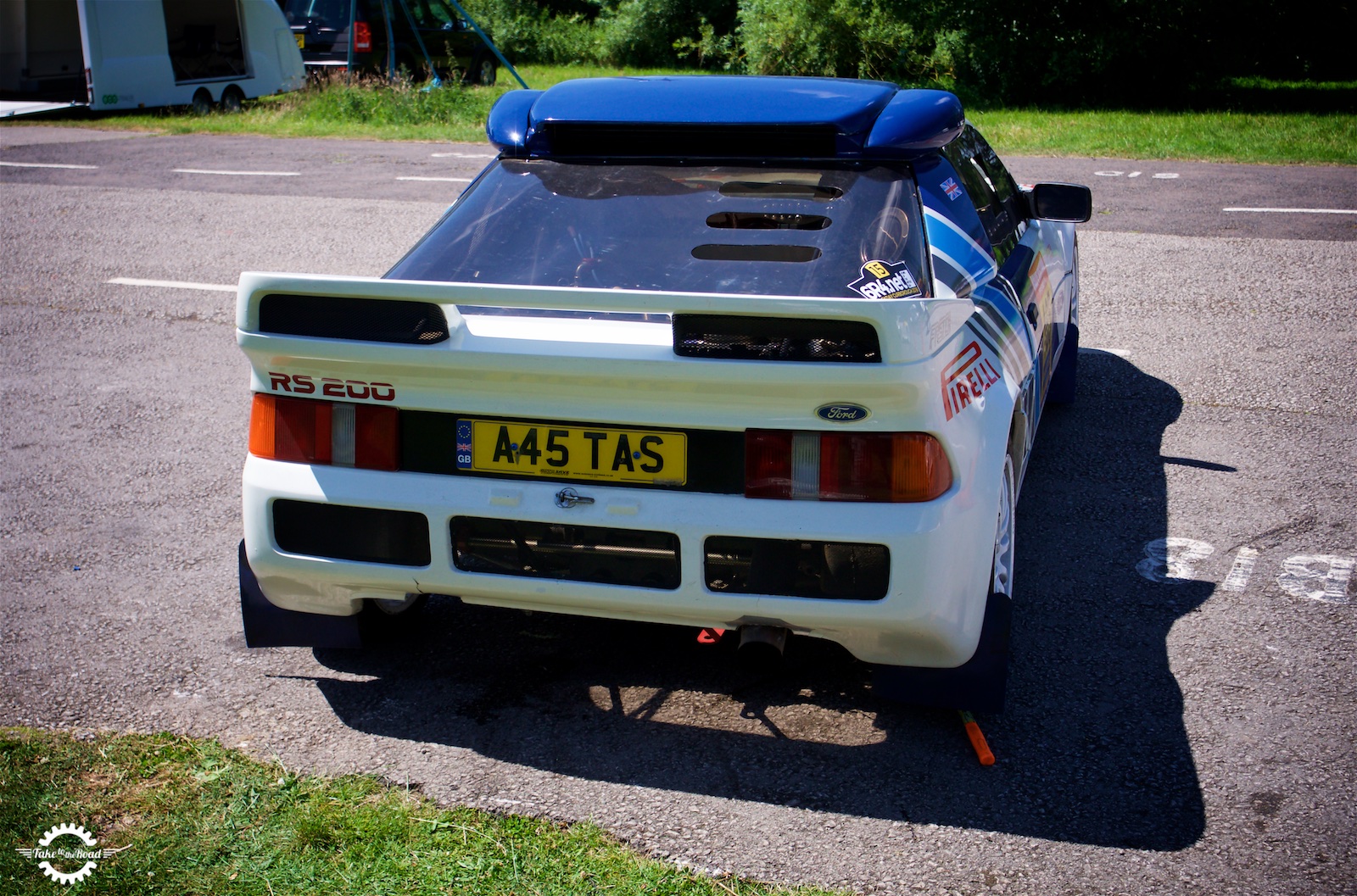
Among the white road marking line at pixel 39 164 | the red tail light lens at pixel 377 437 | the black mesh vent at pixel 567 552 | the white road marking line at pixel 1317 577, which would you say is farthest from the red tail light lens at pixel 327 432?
the white road marking line at pixel 39 164

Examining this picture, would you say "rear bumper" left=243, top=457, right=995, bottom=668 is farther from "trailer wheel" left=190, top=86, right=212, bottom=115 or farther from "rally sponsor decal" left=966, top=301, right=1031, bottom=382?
"trailer wheel" left=190, top=86, right=212, bottom=115

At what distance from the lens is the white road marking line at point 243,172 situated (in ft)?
40.2

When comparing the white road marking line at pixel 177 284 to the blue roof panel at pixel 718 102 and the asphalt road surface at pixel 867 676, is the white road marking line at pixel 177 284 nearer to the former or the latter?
A: the asphalt road surface at pixel 867 676

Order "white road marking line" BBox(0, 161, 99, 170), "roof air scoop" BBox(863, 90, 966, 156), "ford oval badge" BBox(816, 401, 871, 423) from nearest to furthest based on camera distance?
"ford oval badge" BBox(816, 401, 871, 423) < "roof air scoop" BBox(863, 90, 966, 156) < "white road marking line" BBox(0, 161, 99, 170)

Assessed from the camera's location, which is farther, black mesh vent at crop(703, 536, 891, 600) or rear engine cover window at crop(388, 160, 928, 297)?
rear engine cover window at crop(388, 160, 928, 297)

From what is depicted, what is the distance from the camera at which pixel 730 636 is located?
3.50 m

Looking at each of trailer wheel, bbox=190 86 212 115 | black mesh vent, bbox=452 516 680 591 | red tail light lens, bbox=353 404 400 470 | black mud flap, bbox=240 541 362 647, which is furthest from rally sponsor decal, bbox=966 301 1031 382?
trailer wheel, bbox=190 86 212 115

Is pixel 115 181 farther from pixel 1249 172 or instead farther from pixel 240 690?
pixel 1249 172

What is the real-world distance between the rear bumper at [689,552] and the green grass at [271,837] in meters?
0.52

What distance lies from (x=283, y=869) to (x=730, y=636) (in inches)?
57.9

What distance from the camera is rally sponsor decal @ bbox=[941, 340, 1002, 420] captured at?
2.69 metres

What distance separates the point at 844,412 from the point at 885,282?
702 millimetres

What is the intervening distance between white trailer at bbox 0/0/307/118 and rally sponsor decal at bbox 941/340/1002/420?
16.9m

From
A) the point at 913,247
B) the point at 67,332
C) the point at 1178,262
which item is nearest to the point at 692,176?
the point at 913,247
